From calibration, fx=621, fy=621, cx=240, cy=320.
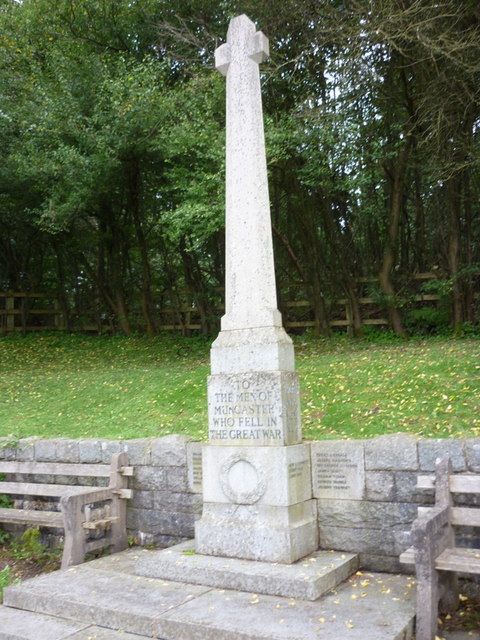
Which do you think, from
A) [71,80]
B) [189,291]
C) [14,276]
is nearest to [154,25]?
[71,80]

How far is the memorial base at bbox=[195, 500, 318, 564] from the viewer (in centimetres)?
500

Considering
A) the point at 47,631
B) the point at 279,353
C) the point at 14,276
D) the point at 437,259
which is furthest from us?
the point at 14,276

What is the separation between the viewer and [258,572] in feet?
15.5

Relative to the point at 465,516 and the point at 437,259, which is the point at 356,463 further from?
the point at 437,259

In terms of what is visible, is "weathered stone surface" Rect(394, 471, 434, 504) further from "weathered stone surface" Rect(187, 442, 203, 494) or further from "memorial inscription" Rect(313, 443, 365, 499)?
"weathered stone surface" Rect(187, 442, 203, 494)

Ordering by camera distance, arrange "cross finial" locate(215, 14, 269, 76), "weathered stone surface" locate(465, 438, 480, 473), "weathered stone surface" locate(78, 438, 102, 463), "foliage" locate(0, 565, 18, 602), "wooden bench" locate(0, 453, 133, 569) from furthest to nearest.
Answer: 1. "weathered stone surface" locate(78, 438, 102, 463)
2. "wooden bench" locate(0, 453, 133, 569)
3. "cross finial" locate(215, 14, 269, 76)
4. "foliage" locate(0, 565, 18, 602)
5. "weathered stone surface" locate(465, 438, 480, 473)

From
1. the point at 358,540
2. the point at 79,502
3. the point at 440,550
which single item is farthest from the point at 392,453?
the point at 79,502

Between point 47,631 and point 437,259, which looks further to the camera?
point 437,259

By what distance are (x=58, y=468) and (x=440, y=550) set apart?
4.06m

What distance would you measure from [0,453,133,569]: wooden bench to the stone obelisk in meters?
1.28

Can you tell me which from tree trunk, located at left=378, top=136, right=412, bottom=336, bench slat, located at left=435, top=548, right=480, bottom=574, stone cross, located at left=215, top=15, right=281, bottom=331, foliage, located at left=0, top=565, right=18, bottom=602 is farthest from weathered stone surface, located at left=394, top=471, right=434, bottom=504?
tree trunk, located at left=378, top=136, right=412, bottom=336

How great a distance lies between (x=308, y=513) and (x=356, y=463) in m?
0.60

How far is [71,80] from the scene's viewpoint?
13391 millimetres

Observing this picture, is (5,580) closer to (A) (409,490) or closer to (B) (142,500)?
(B) (142,500)
